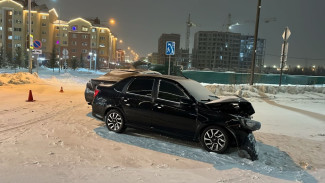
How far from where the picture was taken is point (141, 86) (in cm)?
684

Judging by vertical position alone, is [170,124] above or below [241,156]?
above

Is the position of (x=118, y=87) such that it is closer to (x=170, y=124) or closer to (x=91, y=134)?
(x=91, y=134)

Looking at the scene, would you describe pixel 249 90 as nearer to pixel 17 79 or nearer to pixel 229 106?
pixel 229 106

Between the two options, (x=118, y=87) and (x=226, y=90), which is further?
(x=226, y=90)

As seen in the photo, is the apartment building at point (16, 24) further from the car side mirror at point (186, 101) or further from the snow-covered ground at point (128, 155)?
the car side mirror at point (186, 101)

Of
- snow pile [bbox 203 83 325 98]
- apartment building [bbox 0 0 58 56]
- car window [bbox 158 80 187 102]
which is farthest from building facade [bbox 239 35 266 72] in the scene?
car window [bbox 158 80 187 102]

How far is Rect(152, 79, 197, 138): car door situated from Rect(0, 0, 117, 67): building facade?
60522 mm

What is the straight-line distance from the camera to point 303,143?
286 inches

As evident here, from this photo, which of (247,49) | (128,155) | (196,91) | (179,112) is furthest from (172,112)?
(247,49)

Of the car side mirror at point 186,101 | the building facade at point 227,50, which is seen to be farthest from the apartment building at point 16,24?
the car side mirror at point 186,101

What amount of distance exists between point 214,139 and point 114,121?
8.93ft

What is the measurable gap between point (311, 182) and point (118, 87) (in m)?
4.87

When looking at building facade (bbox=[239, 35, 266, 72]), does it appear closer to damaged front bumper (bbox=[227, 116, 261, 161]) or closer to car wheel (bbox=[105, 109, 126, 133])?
car wheel (bbox=[105, 109, 126, 133])

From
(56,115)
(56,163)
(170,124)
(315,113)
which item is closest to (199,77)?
(315,113)
